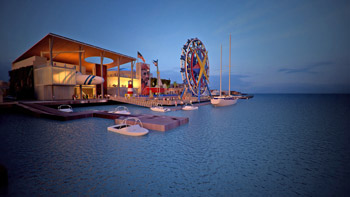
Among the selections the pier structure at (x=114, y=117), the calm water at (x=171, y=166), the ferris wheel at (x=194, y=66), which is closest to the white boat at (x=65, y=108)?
the pier structure at (x=114, y=117)

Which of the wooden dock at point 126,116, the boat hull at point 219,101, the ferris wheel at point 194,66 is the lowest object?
the wooden dock at point 126,116

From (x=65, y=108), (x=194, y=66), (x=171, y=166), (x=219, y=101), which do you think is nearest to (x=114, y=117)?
(x=171, y=166)

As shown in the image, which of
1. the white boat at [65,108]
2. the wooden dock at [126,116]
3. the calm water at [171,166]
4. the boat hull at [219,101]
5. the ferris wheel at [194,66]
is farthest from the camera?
the ferris wheel at [194,66]

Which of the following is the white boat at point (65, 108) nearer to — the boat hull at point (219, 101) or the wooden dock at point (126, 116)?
the wooden dock at point (126, 116)

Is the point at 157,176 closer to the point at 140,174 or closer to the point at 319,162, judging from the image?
the point at 140,174

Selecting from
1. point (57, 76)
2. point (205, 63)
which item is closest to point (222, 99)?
point (205, 63)

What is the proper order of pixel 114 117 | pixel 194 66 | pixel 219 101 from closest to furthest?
pixel 114 117 < pixel 219 101 < pixel 194 66

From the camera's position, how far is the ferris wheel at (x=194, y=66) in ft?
129

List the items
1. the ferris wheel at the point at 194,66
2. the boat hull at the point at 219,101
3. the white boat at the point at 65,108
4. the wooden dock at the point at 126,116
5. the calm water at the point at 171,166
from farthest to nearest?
the ferris wheel at the point at 194,66 < the boat hull at the point at 219,101 < the white boat at the point at 65,108 < the wooden dock at the point at 126,116 < the calm water at the point at 171,166

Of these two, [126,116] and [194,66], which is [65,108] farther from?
[194,66]

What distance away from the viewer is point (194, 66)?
41.8 m

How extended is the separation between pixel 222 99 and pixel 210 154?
29.5m

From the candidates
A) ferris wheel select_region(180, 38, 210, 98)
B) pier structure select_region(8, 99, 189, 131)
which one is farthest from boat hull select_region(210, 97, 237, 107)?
pier structure select_region(8, 99, 189, 131)

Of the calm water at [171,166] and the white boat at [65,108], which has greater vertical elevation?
the white boat at [65,108]
